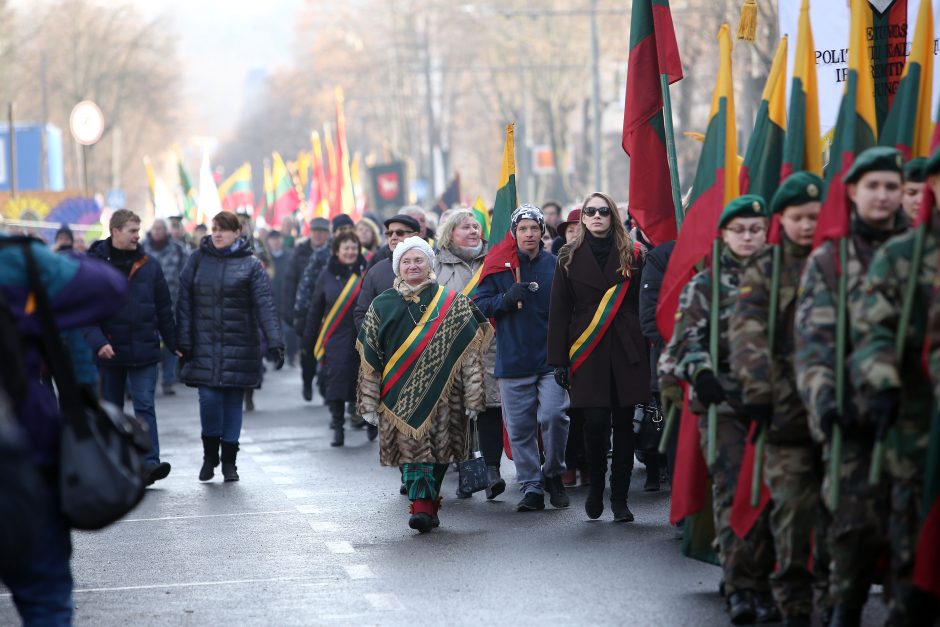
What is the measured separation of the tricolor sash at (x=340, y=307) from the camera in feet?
50.3

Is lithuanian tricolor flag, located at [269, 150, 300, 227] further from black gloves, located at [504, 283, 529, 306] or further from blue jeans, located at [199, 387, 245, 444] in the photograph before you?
black gloves, located at [504, 283, 529, 306]

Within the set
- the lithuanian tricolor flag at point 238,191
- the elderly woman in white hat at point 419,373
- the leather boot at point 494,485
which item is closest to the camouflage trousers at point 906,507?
the elderly woman in white hat at point 419,373

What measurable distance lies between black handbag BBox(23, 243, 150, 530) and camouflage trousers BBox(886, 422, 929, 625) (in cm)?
255

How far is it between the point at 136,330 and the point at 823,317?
6.96 m

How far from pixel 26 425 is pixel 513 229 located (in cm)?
615

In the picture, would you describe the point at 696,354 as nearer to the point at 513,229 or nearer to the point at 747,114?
the point at 513,229

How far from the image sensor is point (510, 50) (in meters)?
66.4

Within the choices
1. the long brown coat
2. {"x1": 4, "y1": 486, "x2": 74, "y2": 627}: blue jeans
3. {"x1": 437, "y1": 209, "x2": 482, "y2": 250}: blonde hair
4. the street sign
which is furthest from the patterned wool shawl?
the street sign

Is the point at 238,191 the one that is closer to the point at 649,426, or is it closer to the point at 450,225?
the point at 450,225

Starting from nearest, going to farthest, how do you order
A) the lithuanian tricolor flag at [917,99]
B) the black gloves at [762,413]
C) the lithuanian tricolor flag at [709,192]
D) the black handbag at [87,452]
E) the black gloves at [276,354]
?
the black handbag at [87,452], the black gloves at [762,413], the lithuanian tricolor flag at [917,99], the lithuanian tricolor flag at [709,192], the black gloves at [276,354]

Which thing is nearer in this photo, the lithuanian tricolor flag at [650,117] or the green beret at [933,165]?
the green beret at [933,165]

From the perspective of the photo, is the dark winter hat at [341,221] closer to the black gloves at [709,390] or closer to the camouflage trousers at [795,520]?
the black gloves at [709,390]

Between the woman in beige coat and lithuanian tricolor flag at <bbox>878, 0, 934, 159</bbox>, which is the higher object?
lithuanian tricolor flag at <bbox>878, 0, 934, 159</bbox>

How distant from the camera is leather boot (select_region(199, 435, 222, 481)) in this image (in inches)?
503
